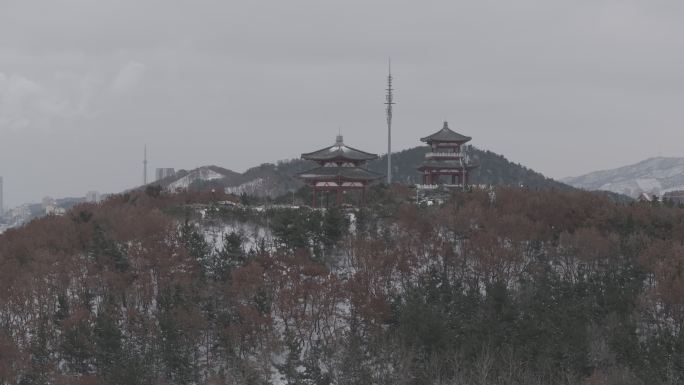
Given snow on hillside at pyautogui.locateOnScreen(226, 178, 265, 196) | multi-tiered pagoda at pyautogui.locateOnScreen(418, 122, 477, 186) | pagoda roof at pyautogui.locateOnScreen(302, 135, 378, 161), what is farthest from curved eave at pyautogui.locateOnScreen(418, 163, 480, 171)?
snow on hillside at pyautogui.locateOnScreen(226, 178, 265, 196)

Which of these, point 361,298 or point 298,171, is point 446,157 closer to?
point 361,298

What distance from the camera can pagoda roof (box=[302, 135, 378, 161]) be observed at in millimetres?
33494

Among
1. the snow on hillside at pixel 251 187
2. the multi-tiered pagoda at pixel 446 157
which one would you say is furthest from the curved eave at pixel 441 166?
the snow on hillside at pixel 251 187

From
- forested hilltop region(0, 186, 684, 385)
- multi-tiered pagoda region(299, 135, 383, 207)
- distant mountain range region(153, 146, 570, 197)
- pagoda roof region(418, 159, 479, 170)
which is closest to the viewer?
forested hilltop region(0, 186, 684, 385)

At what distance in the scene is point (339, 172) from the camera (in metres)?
33.4

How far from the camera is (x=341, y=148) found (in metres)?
34.1

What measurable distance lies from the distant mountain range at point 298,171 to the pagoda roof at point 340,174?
5963cm

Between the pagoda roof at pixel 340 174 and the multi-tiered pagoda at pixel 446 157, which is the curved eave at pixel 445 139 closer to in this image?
the multi-tiered pagoda at pixel 446 157

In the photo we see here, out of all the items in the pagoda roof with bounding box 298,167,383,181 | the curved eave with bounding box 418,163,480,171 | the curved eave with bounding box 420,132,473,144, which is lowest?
the pagoda roof with bounding box 298,167,383,181

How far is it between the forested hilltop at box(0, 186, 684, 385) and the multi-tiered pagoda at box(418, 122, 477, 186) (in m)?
11.2

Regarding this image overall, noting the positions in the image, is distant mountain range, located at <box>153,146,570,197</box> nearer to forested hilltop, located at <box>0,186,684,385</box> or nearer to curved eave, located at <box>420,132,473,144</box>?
curved eave, located at <box>420,132,473,144</box>

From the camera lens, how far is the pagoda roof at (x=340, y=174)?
3325 centimetres

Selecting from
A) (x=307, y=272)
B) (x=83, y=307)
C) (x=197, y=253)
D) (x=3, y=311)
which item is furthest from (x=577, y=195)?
(x=3, y=311)

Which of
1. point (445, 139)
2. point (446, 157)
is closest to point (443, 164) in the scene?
point (446, 157)
